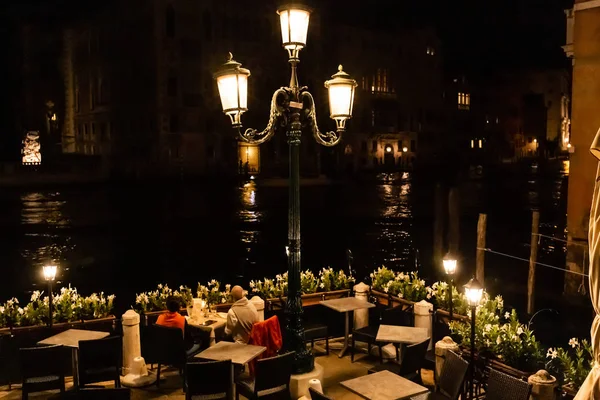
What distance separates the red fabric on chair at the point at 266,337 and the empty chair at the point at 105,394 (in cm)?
209

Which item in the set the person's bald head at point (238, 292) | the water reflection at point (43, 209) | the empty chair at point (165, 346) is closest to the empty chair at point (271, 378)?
the empty chair at point (165, 346)

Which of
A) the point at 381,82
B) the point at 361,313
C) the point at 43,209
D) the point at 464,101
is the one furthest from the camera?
the point at 464,101

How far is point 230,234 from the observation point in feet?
88.2

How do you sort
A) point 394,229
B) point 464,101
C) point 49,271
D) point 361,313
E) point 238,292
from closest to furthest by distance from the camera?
point 238,292
point 49,271
point 361,313
point 394,229
point 464,101

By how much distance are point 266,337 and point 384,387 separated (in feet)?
5.88

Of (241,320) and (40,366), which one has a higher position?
(241,320)

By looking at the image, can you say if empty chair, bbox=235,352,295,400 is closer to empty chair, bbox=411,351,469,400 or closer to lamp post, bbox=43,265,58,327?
empty chair, bbox=411,351,469,400

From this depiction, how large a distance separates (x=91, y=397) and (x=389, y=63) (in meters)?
64.6

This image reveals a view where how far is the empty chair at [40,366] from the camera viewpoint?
6.63 meters

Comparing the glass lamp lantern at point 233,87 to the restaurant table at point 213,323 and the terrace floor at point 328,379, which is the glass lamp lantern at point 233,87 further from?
the terrace floor at point 328,379

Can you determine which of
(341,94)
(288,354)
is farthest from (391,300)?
(341,94)

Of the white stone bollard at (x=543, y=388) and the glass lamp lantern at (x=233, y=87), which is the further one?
the glass lamp lantern at (x=233, y=87)

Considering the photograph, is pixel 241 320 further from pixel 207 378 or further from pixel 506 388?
pixel 506 388

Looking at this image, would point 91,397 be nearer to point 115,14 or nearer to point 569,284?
point 569,284
